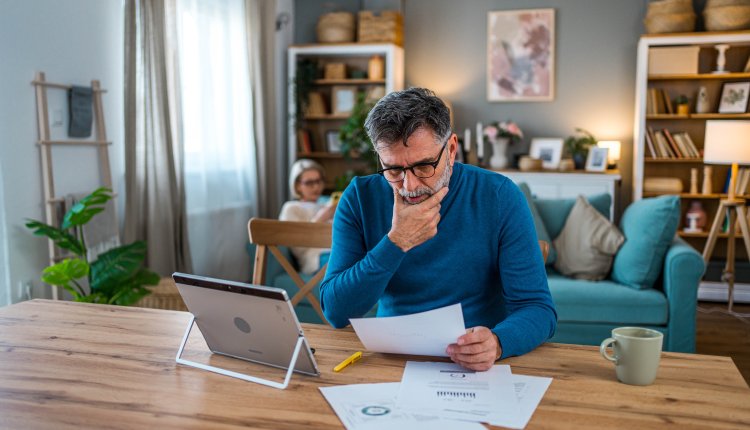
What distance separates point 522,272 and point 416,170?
1.11 feet

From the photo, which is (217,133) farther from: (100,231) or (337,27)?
(337,27)

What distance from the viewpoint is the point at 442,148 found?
5.21ft

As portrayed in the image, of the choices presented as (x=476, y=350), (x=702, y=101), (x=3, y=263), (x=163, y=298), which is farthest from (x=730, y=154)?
(x=3, y=263)

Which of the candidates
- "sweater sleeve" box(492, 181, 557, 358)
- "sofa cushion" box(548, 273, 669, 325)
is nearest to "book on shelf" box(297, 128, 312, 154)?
"sofa cushion" box(548, 273, 669, 325)

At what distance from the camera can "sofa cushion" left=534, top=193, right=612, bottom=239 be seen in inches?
163

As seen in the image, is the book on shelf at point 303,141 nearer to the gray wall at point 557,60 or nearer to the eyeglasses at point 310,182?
the gray wall at point 557,60

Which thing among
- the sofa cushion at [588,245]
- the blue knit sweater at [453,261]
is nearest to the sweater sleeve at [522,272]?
the blue knit sweater at [453,261]

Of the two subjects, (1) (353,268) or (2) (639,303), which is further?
(2) (639,303)

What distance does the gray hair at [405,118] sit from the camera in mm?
1538

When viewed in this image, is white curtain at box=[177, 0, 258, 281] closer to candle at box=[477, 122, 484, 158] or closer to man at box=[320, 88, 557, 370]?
candle at box=[477, 122, 484, 158]

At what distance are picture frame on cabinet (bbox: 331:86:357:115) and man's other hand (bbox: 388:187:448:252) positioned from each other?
4461 mm

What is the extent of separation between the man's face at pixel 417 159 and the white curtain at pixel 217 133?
2.95m

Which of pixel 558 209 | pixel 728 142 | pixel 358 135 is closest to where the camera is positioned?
pixel 558 209

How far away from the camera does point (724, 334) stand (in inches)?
170
